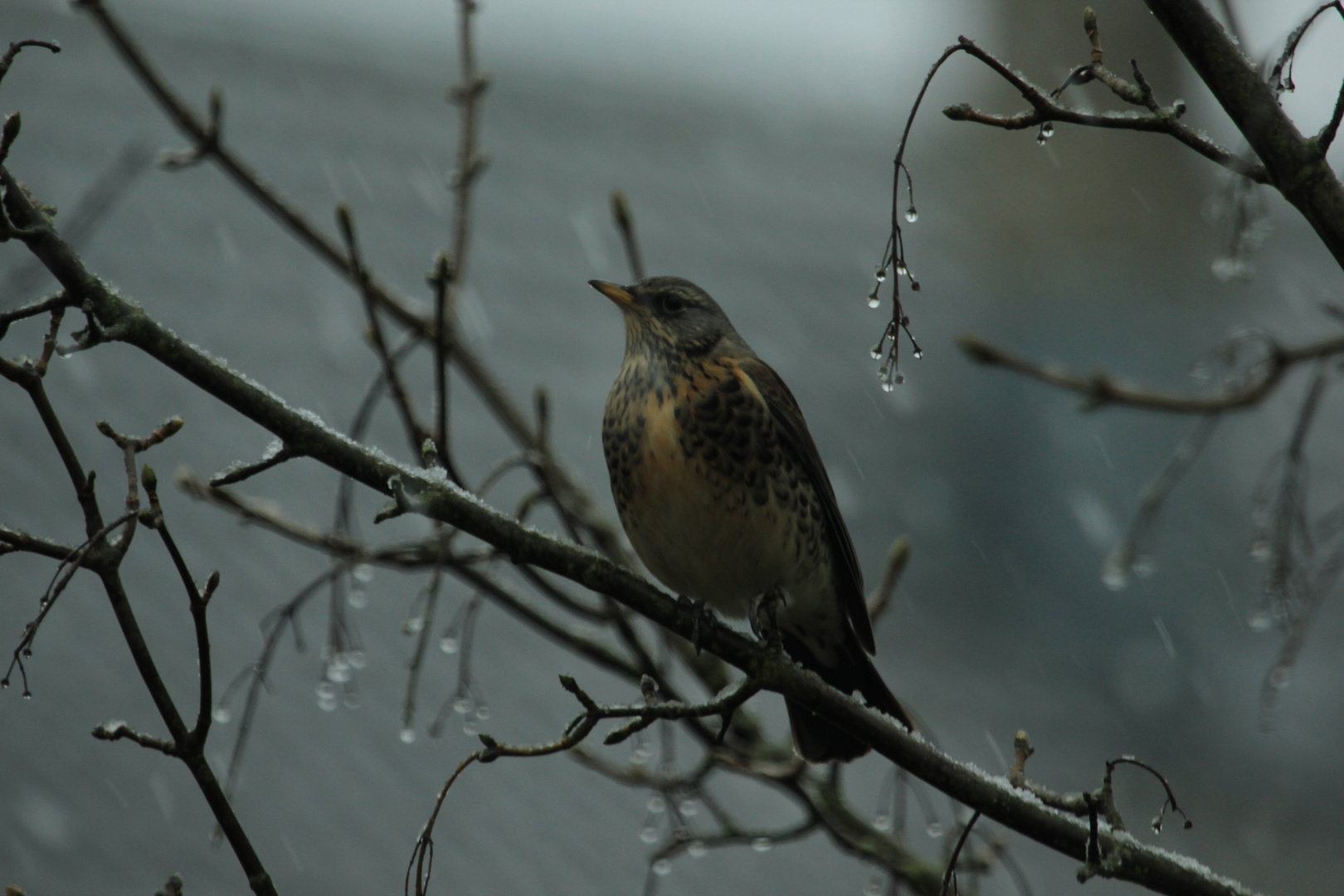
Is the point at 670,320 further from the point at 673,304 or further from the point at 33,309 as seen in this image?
the point at 33,309

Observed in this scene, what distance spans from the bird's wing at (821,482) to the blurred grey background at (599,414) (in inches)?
41.8

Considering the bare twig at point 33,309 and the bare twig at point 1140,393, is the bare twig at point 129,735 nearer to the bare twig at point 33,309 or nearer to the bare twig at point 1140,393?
the bare twig at point 33,309

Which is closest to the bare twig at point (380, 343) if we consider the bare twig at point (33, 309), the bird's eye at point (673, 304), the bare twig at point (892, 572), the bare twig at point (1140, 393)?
the bare twig at point (33, 309)

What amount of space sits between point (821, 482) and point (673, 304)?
604 mm

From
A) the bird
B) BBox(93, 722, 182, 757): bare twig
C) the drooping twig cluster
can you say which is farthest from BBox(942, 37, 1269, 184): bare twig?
the bird

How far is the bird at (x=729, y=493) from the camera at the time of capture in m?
2.71

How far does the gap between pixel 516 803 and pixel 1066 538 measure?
9.86ft

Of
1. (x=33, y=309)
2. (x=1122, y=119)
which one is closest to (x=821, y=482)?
(x=1122, y=119)

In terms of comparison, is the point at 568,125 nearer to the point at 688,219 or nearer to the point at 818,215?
the point at 688,219

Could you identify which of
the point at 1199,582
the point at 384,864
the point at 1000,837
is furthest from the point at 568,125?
the point at 1000,837

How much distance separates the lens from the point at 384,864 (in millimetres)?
3865

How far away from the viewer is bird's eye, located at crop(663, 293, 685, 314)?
10.1 ft

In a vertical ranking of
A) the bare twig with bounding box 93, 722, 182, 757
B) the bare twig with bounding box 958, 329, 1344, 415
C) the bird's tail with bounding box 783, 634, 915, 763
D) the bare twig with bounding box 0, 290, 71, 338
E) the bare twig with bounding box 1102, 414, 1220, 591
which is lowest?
the bare twig with bounding box 93, 722, 182, 757

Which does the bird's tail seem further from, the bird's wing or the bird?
the bird's wing
